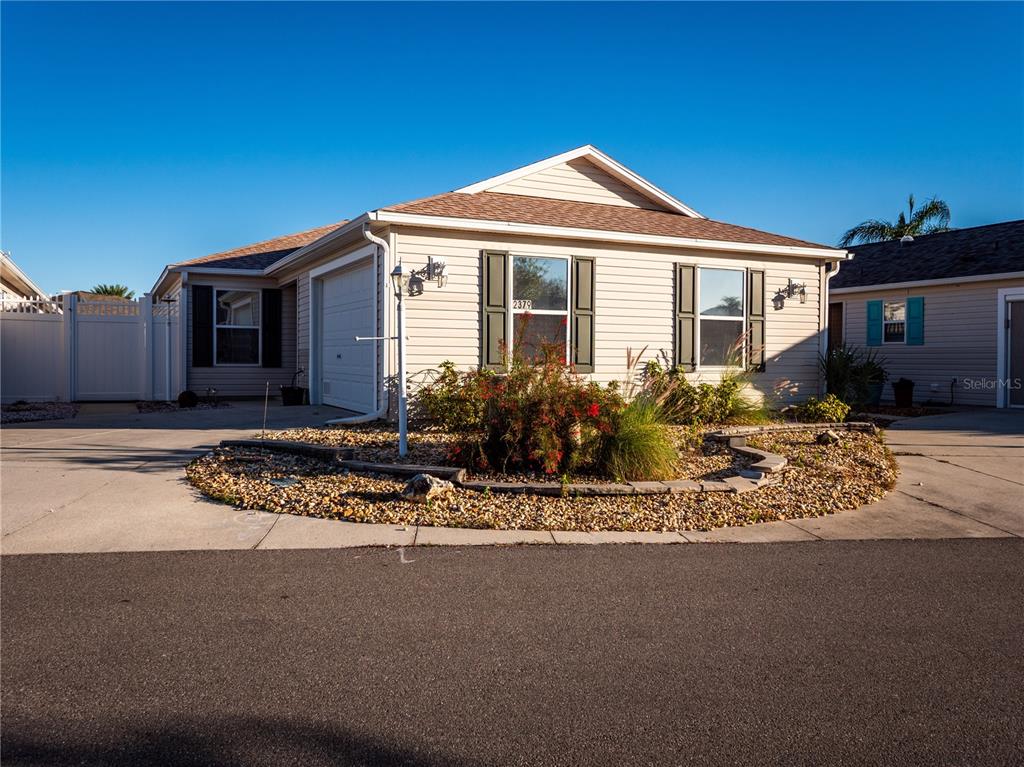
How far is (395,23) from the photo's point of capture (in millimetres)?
11688

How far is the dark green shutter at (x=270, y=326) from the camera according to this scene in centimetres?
1555

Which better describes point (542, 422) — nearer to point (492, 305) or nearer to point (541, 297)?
point (492, 305)

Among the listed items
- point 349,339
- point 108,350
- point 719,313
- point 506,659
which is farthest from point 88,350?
point 506,659

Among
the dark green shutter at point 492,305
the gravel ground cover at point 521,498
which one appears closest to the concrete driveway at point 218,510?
the gravel ground cover at point 521,498

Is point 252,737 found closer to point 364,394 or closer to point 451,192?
point 364,394

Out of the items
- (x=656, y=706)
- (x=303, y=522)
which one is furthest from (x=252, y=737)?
(x=303, y=522)

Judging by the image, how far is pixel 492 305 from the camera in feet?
34.4

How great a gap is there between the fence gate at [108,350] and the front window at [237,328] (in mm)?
1466

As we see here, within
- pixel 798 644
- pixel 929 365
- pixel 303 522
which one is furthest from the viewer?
pixel 929 365

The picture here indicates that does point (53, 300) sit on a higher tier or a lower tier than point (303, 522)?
higher

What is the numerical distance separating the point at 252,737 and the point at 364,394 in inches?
345

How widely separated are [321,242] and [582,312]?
4264 mm

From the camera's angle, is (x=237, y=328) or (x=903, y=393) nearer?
(x=237, y=328)

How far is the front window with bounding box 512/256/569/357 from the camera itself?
35.3 ft
